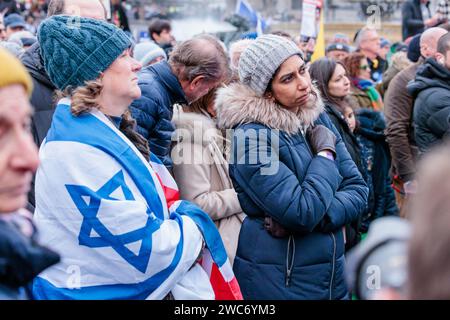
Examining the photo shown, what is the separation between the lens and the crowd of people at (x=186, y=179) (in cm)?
131

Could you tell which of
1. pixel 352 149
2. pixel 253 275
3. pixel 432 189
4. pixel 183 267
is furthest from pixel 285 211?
pixel 432 189

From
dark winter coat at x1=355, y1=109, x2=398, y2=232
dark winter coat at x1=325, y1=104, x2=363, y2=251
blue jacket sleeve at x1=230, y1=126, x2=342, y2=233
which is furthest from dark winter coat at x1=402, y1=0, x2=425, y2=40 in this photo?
blue jacket sleeve at x1=230, y1=126, x2=342, y2=233

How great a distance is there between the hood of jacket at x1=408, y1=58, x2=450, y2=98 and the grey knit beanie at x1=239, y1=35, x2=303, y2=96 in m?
1.70

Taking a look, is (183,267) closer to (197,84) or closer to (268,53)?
(268,53)

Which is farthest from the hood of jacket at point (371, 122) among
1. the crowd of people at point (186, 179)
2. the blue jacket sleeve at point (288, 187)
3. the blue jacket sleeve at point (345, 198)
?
the blue jacket sleeve at point (288, 187)

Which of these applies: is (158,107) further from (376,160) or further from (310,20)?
(310,20)

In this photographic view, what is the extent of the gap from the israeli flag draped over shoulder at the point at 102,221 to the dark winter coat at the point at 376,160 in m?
2.86

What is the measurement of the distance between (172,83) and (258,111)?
0.76 meters

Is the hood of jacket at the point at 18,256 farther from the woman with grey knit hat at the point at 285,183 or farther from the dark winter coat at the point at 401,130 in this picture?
the dark winter coat at the point at 401,130

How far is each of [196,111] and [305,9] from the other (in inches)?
132

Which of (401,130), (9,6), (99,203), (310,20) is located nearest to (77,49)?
(99,203)

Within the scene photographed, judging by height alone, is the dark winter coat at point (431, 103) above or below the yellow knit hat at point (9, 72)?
below

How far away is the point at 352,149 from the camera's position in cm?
418

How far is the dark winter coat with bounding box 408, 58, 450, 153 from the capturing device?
169 inches
